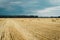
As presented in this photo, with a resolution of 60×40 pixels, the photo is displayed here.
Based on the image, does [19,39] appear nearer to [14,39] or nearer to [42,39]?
[14,39]

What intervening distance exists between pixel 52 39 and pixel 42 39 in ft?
2.70

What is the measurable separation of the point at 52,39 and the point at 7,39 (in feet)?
12.2

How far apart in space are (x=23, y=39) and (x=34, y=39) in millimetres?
912

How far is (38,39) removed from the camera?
13.3 meters

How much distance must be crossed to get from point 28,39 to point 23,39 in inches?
17.0

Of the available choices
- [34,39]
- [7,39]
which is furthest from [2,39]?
[34,39]

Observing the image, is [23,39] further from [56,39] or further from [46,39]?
[56,39]

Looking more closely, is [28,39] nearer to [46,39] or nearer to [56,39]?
[46,39]

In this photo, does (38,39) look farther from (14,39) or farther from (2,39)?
(2,39)

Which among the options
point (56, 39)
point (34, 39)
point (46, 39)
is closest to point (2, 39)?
point (34, 39)

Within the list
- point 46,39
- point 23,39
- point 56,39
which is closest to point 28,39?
point 23,39

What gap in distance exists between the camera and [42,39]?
43.8ft

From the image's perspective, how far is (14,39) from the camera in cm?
1330

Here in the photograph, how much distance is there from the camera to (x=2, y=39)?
44.0 feet
